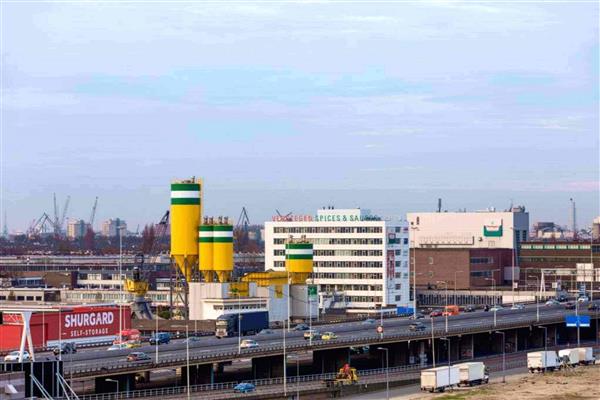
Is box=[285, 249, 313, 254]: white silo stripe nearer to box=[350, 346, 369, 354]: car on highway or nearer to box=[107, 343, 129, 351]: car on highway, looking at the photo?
box=[350, 346, 369, 354]: car on highway

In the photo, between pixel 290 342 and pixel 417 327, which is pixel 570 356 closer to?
pixel 417 327

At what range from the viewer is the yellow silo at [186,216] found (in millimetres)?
165500

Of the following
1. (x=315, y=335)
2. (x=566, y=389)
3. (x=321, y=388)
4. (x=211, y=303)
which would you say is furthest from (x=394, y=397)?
(x=211, y=303)

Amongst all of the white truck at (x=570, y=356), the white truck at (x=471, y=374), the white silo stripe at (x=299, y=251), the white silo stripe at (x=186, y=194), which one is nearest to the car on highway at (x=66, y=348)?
the white truck at (x=471, y=374)

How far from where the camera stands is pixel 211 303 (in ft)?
543

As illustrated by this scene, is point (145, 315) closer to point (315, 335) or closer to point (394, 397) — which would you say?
point (315, 335)

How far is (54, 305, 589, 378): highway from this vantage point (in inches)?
4333

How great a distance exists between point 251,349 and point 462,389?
19111 millimetres

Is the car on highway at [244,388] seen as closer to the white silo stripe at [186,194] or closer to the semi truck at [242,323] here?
the semi truck at [242,323]

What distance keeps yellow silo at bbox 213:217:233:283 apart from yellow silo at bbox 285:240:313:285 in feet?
53.2

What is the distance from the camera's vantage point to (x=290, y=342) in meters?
132

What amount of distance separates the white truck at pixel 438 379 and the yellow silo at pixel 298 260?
218 feet

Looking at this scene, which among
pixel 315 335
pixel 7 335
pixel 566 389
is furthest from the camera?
pixel 315 335

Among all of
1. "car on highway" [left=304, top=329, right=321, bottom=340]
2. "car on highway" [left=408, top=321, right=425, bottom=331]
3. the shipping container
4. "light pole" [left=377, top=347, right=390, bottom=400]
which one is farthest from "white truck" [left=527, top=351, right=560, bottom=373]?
the shipping container
